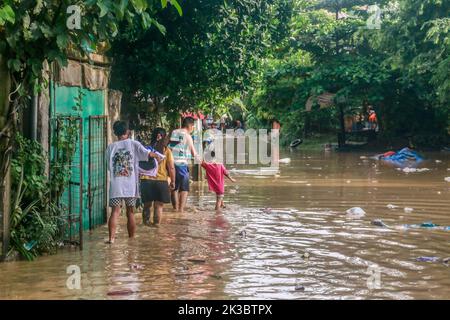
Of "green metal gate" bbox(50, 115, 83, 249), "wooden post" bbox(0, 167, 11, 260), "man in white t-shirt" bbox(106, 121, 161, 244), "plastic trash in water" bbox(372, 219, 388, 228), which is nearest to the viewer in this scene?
"wooden post" bbox(0, 167, 11, 260)

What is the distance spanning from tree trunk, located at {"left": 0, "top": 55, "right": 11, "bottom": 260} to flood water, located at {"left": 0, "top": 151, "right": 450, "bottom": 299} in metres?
0.40

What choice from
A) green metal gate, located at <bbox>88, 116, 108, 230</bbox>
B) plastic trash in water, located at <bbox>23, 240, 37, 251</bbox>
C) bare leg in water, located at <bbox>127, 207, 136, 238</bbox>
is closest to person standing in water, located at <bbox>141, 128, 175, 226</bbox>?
green metal gate, located at <bbox>88, 116, 108, 230</bbox>

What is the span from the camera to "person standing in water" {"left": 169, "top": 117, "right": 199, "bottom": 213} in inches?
505

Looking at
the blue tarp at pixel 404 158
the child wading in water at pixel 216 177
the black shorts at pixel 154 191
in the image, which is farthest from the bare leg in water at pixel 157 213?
the blue tarp at pixel 404 158

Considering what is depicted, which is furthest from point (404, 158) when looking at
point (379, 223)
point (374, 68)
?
point (379, 223)

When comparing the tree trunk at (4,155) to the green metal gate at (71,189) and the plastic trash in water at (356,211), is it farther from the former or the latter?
the plastic trash in water at (356,211)

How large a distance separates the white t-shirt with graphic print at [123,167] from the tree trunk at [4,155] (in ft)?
5.82

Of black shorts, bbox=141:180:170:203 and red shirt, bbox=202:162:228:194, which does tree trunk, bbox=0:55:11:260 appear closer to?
black shorts, bbox=141:180:170:203

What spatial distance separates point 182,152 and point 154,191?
5.40 feet

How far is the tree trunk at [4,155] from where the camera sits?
8305 mm
